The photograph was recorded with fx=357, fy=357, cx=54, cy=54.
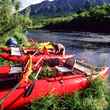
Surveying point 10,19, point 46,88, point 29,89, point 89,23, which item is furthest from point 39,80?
point 89,23

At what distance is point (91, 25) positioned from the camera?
78.0 m

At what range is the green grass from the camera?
11977mm

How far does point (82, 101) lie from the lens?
42.0ft

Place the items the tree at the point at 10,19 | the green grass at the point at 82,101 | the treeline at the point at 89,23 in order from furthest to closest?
the treeline at the point at 89,23
the tree at the point at 10,19
the green grass at the point at 82,101

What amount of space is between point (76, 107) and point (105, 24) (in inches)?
2584

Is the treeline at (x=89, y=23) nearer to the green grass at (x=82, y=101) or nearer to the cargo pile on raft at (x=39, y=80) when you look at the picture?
the cargo pile on raft at (x=39, y=80)

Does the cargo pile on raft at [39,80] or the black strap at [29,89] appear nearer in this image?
the cargo pile on raft at [39,80]

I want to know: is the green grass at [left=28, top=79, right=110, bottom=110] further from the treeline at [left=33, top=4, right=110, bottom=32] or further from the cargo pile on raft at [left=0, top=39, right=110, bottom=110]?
the treeline at [left=33, top=4, right=110, bottom=32]

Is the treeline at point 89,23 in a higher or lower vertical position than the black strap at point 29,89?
lower

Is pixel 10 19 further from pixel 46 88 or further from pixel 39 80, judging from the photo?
pixel 46 88

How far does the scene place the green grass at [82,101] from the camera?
11977 millimetres

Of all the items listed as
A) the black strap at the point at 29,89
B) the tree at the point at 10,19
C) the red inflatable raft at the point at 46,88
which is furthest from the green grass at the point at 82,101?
the tree at the point at 10,19

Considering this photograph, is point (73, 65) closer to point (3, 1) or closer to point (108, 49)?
point (3, 1)

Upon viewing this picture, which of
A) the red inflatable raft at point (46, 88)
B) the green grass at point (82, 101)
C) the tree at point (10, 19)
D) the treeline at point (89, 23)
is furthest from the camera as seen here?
the treeline at point (89, 23)
